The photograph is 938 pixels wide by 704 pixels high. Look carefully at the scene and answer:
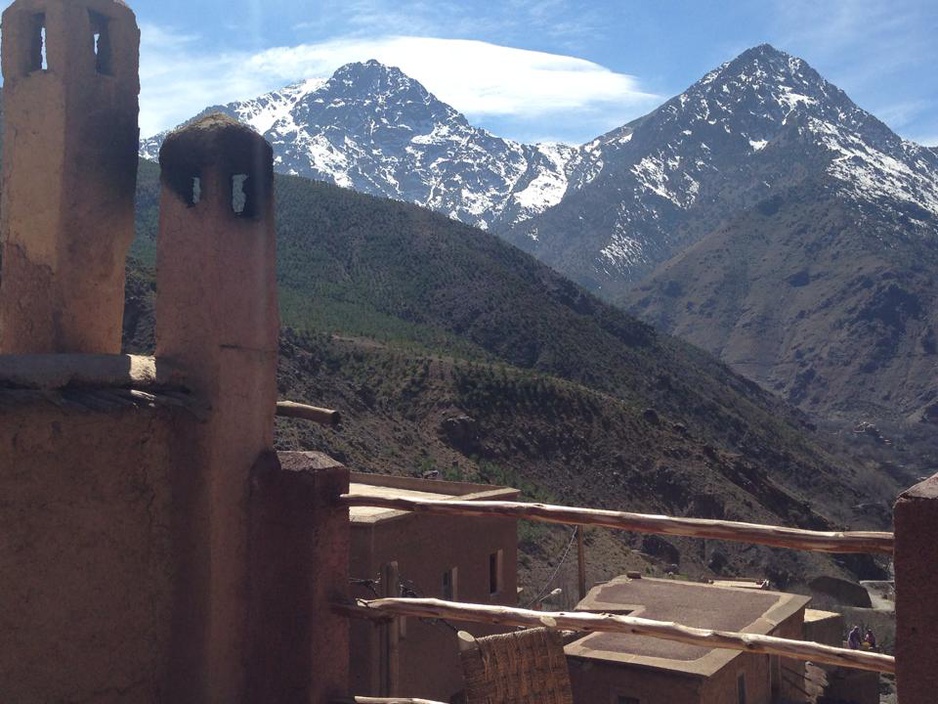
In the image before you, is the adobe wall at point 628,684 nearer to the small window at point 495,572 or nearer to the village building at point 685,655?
the village building at point 685,655

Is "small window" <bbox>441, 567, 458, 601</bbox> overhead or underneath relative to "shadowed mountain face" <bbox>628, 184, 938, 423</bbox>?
underneath

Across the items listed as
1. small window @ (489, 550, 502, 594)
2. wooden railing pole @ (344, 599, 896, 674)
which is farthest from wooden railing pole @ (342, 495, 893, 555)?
small window @ (489, 550, 502, 594)

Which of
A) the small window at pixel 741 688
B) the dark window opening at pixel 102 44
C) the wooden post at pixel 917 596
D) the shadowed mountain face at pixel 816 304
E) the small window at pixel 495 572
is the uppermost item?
the shadowed mountain face at pixel 816 304

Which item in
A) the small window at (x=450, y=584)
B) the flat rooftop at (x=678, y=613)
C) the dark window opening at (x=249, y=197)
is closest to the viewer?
the dark window opening at (x=249, y=197)

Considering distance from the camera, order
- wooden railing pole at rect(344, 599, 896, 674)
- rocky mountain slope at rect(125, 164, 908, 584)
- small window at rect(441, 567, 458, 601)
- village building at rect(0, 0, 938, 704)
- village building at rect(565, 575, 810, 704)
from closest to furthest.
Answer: wooden railing pole at rect(344, 599, 896, 674) < village building at rect(0, 0, 938, 704) < village building at rect(565, 575, 810, 704) < small window at rect(441, 567, 458, 601) < rocky mountain slope at rect(125, 164, 908, 584)

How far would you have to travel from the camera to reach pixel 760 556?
117 feet

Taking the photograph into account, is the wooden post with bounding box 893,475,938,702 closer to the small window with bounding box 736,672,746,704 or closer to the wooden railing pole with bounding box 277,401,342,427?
the wooden railing pole with bounding box 277,401,342,427

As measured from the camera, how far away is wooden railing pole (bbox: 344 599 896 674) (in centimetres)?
431

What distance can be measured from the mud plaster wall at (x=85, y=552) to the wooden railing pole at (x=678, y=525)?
101cm

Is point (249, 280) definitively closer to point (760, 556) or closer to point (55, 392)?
point (55, 392)

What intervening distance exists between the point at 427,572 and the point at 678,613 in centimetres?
323

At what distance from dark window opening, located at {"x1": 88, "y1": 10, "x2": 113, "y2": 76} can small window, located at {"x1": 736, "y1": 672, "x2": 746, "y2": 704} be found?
31.4ft

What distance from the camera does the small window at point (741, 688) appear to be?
12104mm

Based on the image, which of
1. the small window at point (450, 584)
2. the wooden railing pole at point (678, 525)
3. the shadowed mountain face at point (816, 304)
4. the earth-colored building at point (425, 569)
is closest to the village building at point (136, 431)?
the wooden railing pole at point (678, 525)
